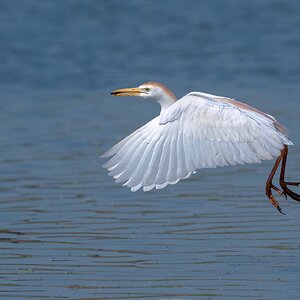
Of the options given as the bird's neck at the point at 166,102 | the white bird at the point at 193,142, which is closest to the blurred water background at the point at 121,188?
the white bird at the point at 193,142

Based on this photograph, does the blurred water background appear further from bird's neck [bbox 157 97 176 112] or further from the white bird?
bird's neck [bbox 157 97 176 112]

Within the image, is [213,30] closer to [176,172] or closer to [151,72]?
[151,72]

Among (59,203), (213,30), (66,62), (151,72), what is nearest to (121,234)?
(59,203)

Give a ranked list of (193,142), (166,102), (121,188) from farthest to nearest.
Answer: (121,188) < (166,102) < (193,142)

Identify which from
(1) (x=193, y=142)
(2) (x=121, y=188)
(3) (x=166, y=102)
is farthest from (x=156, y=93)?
(2) (x=121, y=188)

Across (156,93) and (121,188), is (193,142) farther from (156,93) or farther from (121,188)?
(121,188)

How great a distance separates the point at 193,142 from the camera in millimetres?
9273

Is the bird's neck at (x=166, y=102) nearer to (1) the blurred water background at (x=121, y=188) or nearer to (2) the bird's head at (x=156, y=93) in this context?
(2) the bird's head at (x=156, y=93)

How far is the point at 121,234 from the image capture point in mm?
10703

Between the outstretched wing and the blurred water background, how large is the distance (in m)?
0.88

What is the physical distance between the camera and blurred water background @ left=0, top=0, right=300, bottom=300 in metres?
9.31

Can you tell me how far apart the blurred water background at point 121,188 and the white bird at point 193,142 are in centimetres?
88

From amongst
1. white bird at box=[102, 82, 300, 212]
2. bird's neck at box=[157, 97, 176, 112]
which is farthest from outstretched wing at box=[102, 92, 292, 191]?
bird's neck at box=[157, 97, 176, 112]

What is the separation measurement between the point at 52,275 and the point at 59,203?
9.08ft
